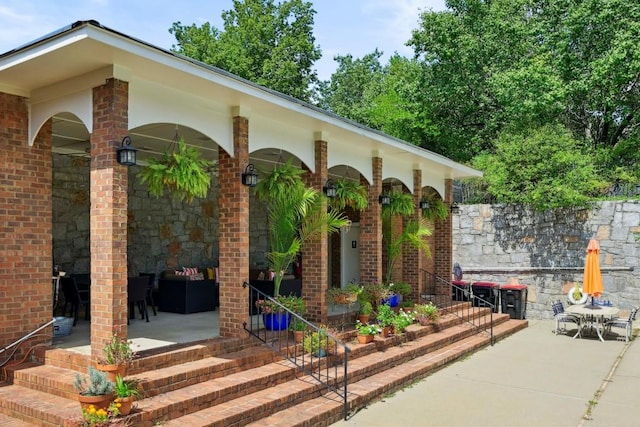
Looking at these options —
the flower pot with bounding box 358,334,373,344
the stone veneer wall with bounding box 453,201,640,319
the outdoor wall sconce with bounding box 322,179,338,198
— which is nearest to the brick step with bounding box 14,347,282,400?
the flower pot with bounding box 358,334,373,344

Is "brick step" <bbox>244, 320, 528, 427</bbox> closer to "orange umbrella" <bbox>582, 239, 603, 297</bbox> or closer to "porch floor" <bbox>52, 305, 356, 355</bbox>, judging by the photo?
"porch floor" <bbox>52, 305, 356, 355</bbox>

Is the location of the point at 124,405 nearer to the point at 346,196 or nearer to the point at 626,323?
the point at 346,196

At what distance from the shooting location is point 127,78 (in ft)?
17.3

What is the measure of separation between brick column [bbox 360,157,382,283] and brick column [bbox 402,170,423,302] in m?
1.80

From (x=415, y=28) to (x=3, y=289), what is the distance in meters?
17.0

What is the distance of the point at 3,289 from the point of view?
5.66 meters

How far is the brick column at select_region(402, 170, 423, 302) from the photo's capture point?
11.5 metres

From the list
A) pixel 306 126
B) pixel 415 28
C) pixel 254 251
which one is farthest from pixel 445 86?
pixel 306 126

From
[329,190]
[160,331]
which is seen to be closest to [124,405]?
[160,331]

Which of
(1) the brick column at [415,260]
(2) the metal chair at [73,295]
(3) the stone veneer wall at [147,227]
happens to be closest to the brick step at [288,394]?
(1) the brick column at [415,260]

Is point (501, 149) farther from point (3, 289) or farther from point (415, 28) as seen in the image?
Answer: point (3, 289)

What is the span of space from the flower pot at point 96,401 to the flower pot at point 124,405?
95 mm

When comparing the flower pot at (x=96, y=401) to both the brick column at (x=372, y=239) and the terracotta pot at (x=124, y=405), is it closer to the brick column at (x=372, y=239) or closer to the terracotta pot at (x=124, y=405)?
the terracotta pot at (x=124, y=405)

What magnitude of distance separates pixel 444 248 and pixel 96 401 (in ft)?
34.6
